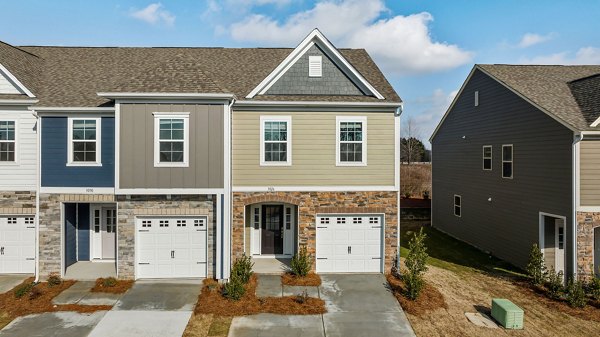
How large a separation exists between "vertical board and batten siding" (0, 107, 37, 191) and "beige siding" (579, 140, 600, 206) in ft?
61.5

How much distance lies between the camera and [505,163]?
15977 mm

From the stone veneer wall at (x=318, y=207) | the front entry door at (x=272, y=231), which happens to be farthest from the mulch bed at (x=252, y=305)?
the front entry door at (x=272, y=231)

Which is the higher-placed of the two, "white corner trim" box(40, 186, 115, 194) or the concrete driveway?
"white corner trim" box(40, 186, 115, 194)

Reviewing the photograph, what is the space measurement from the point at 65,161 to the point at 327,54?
9.91 m

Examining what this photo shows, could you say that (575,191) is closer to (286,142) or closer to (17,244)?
(286,142)

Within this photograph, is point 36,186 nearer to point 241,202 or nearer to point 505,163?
point 241,202

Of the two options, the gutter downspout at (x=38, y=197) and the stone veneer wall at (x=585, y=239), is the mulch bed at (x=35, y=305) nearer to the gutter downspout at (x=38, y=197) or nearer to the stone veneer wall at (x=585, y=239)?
the gutter downspout at (x=38, y=197)

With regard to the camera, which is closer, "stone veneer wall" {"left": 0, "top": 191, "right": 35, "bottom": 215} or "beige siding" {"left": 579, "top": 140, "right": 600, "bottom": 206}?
"beige siding" {"left": 579, "top": 140, "right": 600, "bottom": 206}

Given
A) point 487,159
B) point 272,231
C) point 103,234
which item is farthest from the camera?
point 487,159

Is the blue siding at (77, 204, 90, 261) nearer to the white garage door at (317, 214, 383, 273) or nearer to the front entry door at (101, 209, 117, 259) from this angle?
the front entry door at (101, 209, 117, 259)

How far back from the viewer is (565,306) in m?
10.9

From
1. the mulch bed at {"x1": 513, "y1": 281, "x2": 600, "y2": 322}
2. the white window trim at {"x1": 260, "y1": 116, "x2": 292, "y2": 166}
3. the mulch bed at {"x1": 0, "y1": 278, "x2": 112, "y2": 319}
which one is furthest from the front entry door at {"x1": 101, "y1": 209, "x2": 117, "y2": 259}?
the mulch bed at {"x1": 513, "y1": 281, "x2": 600, "y2": 322}

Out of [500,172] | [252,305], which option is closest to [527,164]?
[500,172]

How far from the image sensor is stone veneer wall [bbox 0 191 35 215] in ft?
40.5
